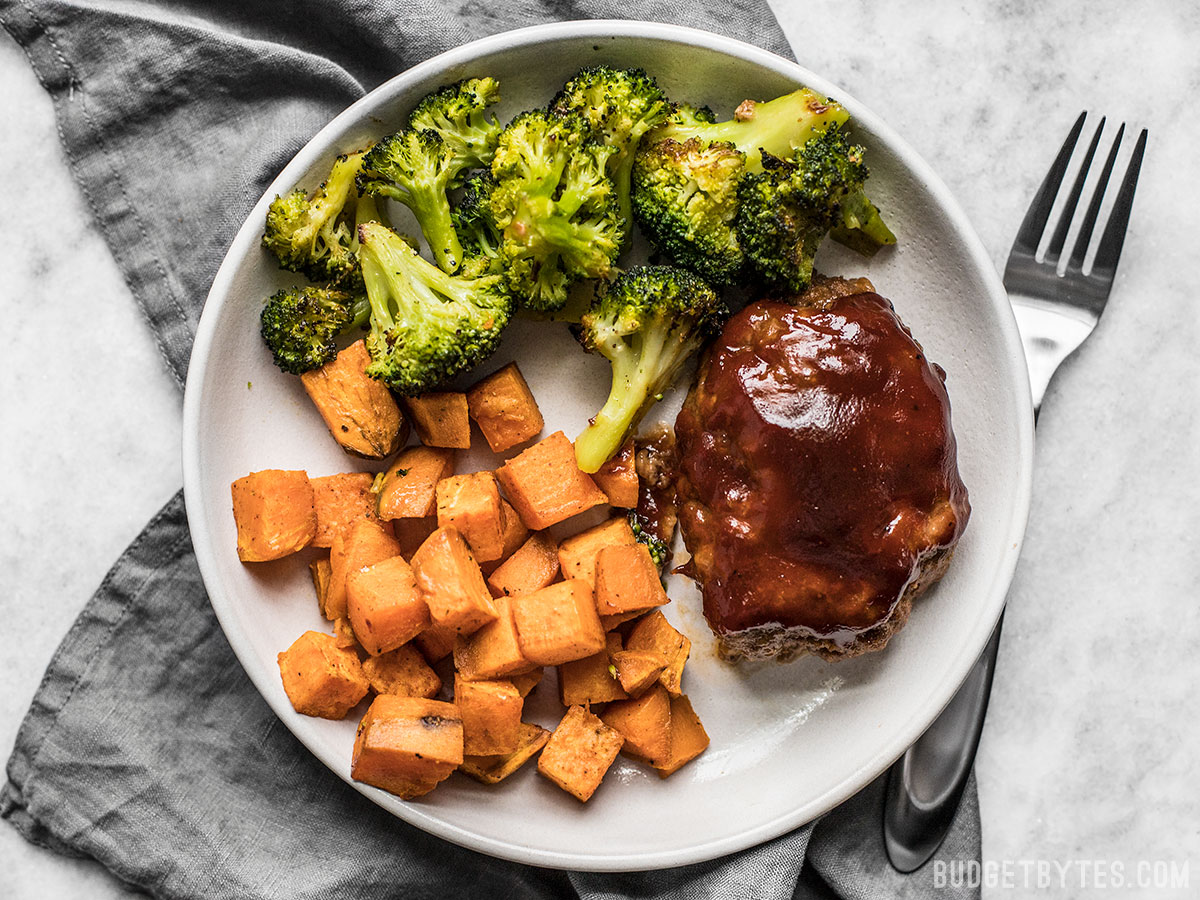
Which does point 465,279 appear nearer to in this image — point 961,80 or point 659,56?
point 659,56

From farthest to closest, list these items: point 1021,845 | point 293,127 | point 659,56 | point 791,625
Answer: point 1021,845 < point 293,127 < point 659,56 < point 791,625

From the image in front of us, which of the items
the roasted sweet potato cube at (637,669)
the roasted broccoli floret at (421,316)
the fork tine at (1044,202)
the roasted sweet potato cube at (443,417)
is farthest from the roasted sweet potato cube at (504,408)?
the fork tine at (1044,202)

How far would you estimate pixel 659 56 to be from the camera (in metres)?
3.33

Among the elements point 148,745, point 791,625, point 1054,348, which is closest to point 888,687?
point 791,625

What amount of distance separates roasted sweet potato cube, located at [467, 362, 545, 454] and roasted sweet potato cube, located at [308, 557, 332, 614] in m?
0.75

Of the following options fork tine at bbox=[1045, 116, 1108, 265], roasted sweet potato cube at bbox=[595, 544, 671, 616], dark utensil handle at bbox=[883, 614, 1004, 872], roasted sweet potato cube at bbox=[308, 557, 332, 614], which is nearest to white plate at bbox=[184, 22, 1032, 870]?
roasted sweet potato cube at bbox=[308, 557, 332, 614]

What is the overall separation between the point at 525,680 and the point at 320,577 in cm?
84

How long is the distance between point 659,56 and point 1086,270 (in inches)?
73.1

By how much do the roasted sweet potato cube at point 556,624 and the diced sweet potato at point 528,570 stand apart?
0.45 feet

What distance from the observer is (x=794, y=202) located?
309 cm

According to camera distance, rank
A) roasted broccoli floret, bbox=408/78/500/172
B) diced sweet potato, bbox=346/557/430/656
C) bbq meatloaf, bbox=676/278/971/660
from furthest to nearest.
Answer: roasted broccoli floret, bbox=408/78/500/172, diced sweet potato, bbox=346/557/430/656, bbq meatloaf, bbox=676/278/971/660

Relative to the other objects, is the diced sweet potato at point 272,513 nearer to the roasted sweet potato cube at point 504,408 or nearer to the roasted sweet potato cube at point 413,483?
the roasted sweet potato cube at point 413,483

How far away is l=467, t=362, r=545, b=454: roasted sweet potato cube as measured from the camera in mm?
3340

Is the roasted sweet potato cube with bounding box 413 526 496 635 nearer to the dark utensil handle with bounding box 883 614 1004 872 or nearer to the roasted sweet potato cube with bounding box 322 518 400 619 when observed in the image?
the roasted sweet potato cube with bounding box 322 518 400 619
